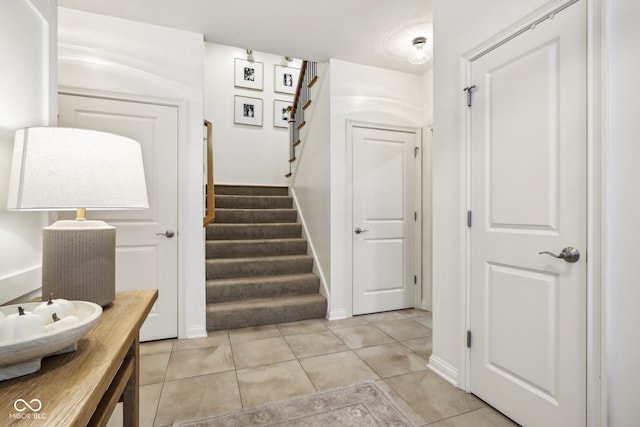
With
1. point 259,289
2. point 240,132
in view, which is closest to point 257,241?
point 259,289

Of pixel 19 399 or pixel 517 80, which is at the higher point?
pixel 517 80

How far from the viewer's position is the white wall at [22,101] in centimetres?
102

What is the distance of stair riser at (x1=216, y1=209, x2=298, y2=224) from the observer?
4.00m

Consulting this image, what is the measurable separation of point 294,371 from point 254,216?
7.75ft

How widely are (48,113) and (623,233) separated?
2.32 meters

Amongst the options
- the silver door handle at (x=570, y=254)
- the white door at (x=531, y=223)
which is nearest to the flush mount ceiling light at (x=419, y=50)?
the white door at (x=531, y=223)

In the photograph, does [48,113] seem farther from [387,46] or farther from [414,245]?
[414,245]

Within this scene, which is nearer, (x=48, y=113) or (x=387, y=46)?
(x=48, y=113)

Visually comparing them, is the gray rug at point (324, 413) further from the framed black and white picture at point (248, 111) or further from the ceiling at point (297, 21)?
the framed black and white picture at point (248, 111)

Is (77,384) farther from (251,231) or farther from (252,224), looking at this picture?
(252,224)

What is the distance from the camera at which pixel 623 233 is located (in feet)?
3.84

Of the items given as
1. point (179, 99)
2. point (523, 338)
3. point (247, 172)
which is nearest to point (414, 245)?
point (523, 338)

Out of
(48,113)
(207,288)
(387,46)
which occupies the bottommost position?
(207,288)

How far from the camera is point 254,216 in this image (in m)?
Result: 4.12
